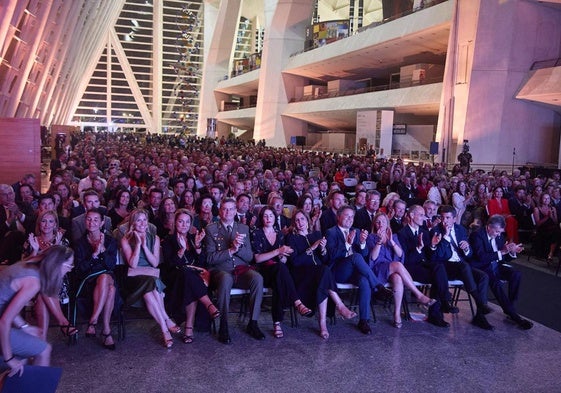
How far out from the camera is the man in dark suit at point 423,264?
563 centimetres

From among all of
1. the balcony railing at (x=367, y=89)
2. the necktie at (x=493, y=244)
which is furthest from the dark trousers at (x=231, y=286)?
the balcony railing at (x=367, y=89)

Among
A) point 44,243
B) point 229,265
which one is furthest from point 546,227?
point 44,243

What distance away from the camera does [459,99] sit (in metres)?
20.1

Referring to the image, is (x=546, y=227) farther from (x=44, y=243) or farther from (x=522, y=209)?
(x=44, y=243)

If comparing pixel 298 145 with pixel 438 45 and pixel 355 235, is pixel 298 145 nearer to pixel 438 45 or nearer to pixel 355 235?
pixel 438 45

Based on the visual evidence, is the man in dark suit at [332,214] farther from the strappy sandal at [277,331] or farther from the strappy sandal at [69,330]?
the strappy sandal at [69,330]

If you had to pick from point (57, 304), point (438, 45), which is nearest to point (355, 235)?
point (57, 304)

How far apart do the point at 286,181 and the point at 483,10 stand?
11927 mm

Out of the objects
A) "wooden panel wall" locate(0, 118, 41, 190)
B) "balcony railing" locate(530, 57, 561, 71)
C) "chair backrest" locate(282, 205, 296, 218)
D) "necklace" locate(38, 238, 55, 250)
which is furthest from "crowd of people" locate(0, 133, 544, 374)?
"balcony railing" locate(530, 57, 561, 71)

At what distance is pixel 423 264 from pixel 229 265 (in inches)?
84.2

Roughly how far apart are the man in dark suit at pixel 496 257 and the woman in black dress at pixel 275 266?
6.94 ft

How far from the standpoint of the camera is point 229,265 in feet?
17.9

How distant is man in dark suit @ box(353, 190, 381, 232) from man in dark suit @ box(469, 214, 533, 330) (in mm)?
1468

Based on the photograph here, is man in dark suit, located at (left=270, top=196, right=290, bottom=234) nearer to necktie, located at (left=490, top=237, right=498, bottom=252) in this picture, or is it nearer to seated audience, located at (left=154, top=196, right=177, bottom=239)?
seated audience, located at (left=154, top=196, right=177, bottom=239)
